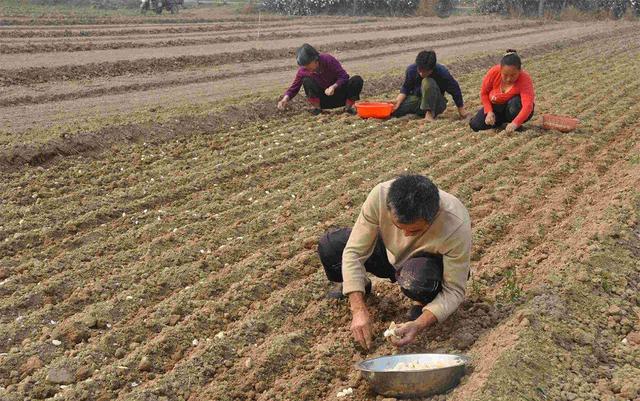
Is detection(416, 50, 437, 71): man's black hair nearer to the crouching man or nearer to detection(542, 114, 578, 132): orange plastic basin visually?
detection(542, 114, 578, 132): orange plastic basin

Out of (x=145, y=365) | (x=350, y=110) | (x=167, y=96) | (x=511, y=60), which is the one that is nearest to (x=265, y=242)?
(x=145, y=365)

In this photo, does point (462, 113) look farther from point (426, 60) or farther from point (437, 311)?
point (437, 311)

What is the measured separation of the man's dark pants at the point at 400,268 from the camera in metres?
3.81

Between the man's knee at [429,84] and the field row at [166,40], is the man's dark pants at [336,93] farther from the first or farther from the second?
the field row at [166,40]

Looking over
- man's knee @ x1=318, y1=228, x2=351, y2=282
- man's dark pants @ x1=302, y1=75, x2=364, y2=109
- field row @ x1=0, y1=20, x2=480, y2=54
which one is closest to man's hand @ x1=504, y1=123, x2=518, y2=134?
man's dark pants @ x1=302, y1=75, x2=364, y2=109

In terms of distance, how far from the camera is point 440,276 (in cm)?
387

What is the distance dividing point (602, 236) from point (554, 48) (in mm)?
13599

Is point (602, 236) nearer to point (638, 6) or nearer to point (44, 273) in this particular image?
point (44, 273)

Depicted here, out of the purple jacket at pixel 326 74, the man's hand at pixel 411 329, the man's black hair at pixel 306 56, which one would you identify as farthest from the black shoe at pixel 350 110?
the man's hand at pixel 411 329

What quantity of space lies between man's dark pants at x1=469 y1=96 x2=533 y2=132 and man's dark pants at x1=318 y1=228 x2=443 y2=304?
4364 millimetres

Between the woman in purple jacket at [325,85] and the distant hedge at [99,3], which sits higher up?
the distant hedge at [99,3]

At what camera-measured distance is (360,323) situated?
12.3ft

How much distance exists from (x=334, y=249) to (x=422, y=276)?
612 mm

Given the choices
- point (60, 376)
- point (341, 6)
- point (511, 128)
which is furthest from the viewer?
point (341, 6)
